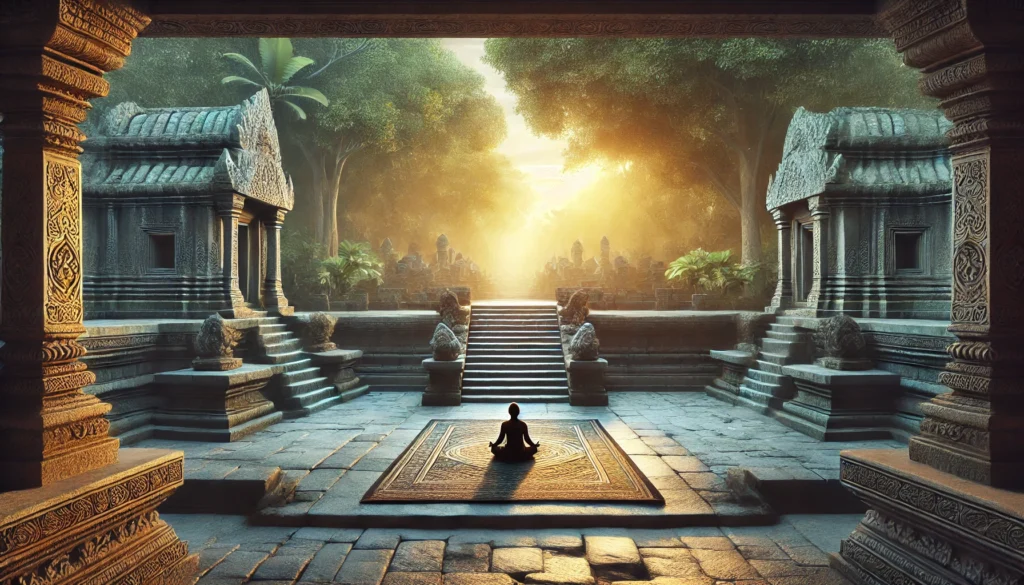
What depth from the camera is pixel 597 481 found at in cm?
500

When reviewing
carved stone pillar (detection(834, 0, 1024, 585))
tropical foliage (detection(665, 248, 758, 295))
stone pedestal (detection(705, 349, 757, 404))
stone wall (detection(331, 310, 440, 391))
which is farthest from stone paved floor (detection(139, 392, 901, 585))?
tropical foliage (detection(665, 248, 758, 295))

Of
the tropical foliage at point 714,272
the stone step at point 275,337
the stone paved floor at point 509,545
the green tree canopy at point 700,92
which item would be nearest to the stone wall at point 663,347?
the tropical foliage at point 714,272

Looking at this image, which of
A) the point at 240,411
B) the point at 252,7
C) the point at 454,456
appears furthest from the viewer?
the point at 240,411

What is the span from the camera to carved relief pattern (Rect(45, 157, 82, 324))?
10.2 feet

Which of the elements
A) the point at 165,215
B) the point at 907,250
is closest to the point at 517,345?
the point at 165,215

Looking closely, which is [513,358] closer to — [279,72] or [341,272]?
[341,272]

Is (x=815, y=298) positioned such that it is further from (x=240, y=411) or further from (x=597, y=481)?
(x=240, y=411)

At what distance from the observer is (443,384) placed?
902 centimetres

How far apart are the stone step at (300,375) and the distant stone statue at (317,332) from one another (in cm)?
56

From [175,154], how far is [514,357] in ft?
19.8

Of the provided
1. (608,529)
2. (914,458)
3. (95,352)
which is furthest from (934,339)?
(95,352)

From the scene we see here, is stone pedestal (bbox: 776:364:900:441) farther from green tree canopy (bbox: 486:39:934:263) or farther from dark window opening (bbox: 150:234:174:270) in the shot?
green tree canopy (bbox: 486:39:934:263)

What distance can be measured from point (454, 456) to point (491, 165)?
2989cm

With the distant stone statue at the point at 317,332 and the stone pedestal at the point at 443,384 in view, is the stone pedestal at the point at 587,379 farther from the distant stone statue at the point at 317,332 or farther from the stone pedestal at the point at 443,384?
the distant stone statue at the point at 317,332
